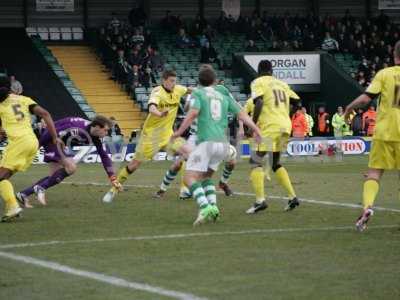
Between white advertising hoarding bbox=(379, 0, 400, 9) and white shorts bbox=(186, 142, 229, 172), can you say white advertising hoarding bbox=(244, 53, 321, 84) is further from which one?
white shorts bbox=(186, 142, 229, 172)

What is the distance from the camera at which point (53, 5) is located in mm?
44500

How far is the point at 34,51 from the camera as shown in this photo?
1662 inches

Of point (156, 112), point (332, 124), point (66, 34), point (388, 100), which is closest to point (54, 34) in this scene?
point (66, 34)

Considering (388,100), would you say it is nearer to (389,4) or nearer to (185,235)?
(185,235)

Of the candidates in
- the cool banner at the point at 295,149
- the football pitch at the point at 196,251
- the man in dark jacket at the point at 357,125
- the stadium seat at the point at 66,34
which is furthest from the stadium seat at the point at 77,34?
the football pitch at the point at 196,251

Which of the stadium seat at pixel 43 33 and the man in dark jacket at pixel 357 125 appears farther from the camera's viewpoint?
the stadium seat at pixel 43 33

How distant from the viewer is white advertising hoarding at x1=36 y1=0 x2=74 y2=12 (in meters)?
44.3

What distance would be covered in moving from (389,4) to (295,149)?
17.6 m

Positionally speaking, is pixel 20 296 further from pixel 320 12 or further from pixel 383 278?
pixel 320 12

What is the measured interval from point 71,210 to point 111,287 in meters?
6.79

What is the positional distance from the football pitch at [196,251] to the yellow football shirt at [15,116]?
3.77 feet

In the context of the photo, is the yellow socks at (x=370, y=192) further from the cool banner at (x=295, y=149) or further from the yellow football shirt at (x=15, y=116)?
the cool banner at (x=295, y=149)

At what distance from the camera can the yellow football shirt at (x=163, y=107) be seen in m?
17.9

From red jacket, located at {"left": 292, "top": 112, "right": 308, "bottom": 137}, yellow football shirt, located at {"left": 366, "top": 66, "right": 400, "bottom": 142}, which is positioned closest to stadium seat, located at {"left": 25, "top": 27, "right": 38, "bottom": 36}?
red jacket, located at {"left": 292, "top": 112, "right": 308, "bottom": 137}
